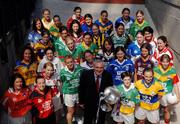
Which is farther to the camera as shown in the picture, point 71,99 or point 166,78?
point 166,78

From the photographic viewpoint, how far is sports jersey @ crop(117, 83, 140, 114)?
688 cm

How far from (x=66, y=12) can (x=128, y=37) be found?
23.7 feet

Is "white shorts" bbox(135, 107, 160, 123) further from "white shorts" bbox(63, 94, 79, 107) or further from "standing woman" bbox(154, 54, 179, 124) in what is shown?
"white shorts" bbox(63, 94, 79, 107)

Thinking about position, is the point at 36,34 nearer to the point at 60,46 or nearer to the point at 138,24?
the point at 60,46

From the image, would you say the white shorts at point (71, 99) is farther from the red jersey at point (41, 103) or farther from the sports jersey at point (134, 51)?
the sports jersey at point (134, 51)

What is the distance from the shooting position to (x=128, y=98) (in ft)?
22.5

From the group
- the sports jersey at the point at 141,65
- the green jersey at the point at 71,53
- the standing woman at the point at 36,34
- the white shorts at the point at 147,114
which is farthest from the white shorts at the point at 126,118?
the standing woman at the point at 36,34

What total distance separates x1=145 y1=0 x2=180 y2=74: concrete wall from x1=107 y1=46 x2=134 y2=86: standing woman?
10.7ft

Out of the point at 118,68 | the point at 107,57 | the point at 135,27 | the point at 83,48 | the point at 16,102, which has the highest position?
the point at 135,27

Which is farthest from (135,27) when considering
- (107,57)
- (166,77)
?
(166,77)

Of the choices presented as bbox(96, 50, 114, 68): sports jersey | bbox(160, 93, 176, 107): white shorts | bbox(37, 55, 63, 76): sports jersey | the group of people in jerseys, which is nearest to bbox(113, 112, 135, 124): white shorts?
the group of people in jerseys

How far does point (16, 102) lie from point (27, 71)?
127 centimetres

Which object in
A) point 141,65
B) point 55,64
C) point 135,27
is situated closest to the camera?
point 141,65

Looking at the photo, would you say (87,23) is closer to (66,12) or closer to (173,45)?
(173,45)
